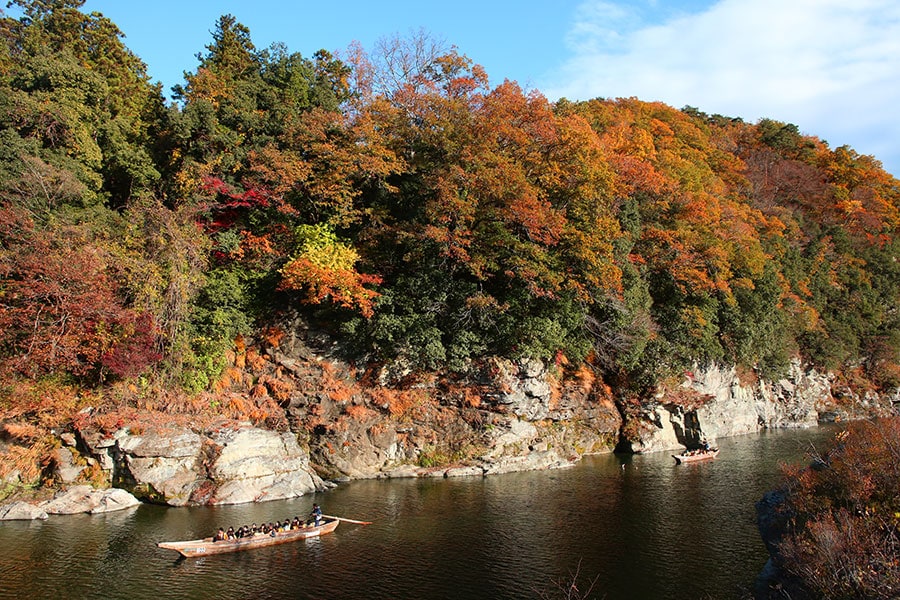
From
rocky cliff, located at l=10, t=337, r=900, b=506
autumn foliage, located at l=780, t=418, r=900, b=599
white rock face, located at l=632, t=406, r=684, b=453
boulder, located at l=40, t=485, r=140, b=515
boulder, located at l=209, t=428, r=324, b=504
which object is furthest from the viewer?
white rock face, located at l=632, t=406, r=684, b=453

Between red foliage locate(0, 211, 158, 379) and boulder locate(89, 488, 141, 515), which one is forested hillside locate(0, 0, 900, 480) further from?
boulder locate(89, 488, 141, 515)

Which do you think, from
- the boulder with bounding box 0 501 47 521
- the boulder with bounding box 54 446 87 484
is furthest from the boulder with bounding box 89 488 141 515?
the boulder with bounding box 0 501 47 521

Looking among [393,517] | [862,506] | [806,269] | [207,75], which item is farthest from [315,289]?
[806,269]

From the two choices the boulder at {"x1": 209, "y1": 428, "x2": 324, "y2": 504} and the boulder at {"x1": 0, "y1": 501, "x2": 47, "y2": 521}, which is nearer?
the boulder at {"x1": 0, "y1": 501, "x2": 47, "y2": 521}

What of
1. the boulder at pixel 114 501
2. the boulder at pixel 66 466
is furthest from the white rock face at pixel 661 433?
the boulder at pixel 66 466

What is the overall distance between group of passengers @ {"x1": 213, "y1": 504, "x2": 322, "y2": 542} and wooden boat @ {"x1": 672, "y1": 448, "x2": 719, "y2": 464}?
76.2 feet

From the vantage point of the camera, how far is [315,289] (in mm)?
33344

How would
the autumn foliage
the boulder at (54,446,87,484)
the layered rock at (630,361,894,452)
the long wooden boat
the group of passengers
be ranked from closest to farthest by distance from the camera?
the autumn foliage
the long wooden boat
the group of passengers
the boulder at (54,446,87,484)
the layered rock at (630,361,894,452)

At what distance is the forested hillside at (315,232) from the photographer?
93.6ft

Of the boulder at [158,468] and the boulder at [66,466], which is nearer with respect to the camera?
the boulder at [66,466]

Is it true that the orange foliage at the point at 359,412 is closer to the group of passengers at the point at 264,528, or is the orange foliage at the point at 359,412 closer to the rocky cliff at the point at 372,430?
the rocky cliff at the point at 372,430

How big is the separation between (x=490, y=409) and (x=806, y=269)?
4107 centimetres

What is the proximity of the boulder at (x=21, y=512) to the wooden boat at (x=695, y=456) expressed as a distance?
1319 inches

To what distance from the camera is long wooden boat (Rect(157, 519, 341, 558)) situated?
66.6ft
